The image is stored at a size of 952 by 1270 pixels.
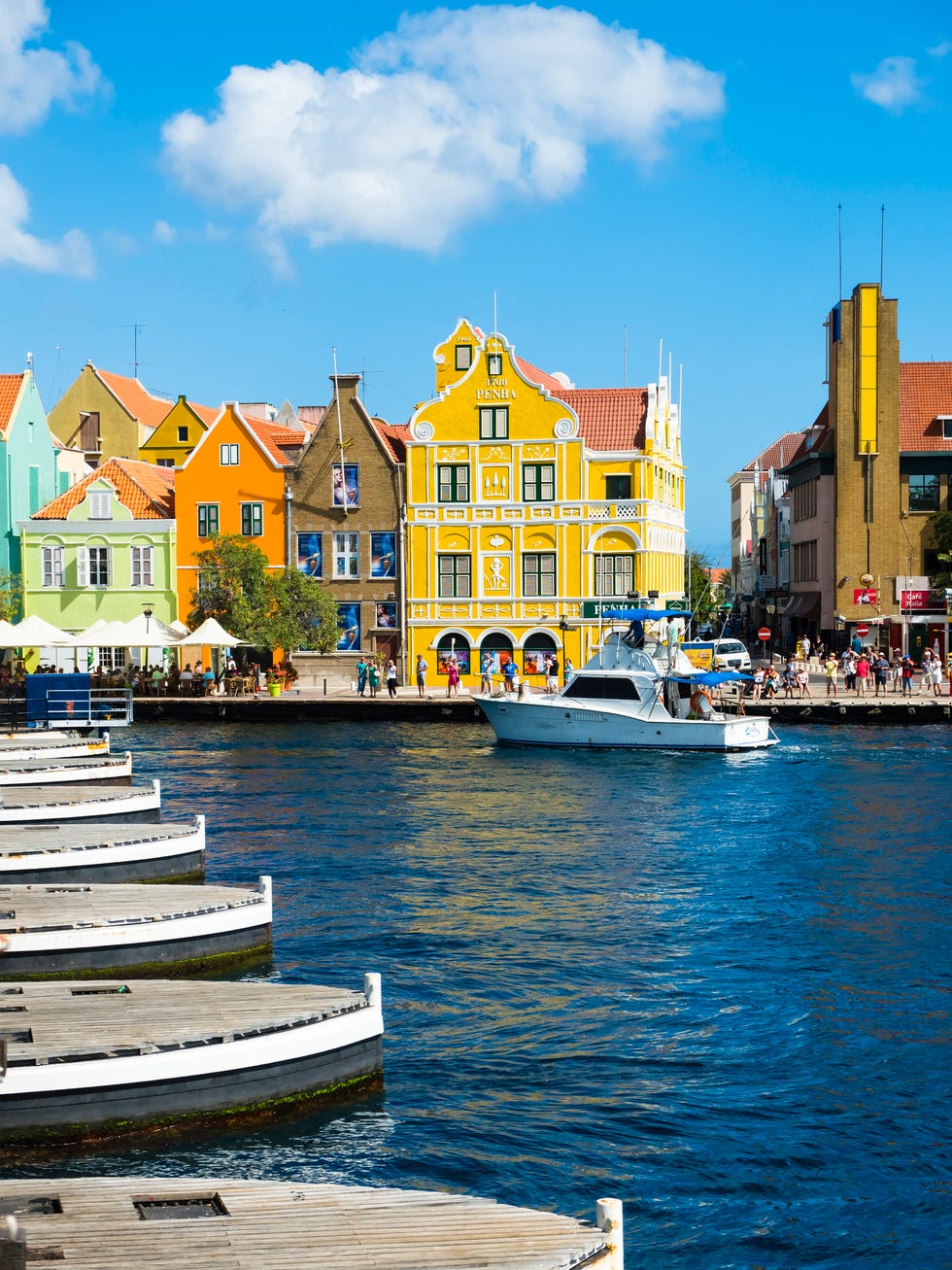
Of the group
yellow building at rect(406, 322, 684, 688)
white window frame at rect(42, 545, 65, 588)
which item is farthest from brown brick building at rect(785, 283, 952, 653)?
white window frame at rect(42, 545, 65, 588)

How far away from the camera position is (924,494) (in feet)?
267

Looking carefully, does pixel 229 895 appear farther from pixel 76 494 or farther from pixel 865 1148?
pixel 76 494

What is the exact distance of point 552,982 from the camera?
75.2 feet

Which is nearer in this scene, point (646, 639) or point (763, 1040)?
point (763, 1040)

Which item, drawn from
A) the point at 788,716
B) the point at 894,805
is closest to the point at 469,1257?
the point at 894,805

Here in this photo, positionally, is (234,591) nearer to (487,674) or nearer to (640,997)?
(487,674)

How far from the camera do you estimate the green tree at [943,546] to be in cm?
7738

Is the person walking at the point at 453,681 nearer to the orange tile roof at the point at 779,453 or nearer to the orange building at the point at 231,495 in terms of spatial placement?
the orange building at the point at 231,495

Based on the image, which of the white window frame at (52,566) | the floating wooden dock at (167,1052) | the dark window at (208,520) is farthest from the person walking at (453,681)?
the floating wooden dock at (167,1052)

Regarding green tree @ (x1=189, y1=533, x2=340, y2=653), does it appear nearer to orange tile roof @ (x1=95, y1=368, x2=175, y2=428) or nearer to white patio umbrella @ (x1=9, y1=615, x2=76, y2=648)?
white patio umbrella @ (x1=9, y1=615, x2=76, y2=648)

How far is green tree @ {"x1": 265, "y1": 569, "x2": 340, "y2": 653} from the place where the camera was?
71.7 meters

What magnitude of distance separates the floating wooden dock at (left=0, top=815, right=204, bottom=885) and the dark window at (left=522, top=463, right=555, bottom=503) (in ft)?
150

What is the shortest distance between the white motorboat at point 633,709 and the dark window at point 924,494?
3177 centimetres

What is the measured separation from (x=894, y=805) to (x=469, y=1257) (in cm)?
3149
